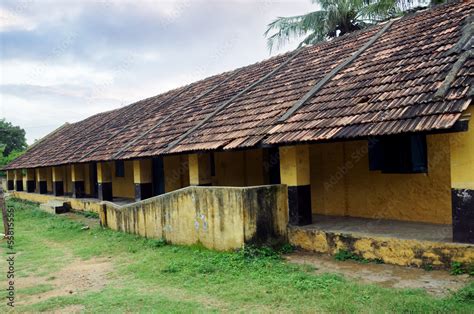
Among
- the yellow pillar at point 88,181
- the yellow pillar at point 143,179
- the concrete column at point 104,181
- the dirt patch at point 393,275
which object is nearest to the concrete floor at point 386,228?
the dirt patch at point 393,275

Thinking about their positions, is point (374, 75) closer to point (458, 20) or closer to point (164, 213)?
point (458, 20)

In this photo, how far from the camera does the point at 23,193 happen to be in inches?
989

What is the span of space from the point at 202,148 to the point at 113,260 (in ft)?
9.57

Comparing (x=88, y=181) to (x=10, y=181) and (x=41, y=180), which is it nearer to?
(x=41, y=180)

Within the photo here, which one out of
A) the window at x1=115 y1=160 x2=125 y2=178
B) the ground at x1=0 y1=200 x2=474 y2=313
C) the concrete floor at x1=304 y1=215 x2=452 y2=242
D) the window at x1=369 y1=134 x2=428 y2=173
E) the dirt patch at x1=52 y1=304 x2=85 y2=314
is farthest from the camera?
the window at x1=115 y1=160 x2=125 y2=178

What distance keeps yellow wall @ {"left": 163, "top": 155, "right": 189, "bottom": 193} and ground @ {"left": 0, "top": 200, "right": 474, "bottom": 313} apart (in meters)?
4.93

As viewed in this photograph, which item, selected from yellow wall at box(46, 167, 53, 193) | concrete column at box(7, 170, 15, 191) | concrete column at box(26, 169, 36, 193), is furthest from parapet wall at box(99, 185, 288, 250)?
concrete column at box(7, 170, 15, 191)

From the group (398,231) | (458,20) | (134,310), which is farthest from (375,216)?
(134,310)

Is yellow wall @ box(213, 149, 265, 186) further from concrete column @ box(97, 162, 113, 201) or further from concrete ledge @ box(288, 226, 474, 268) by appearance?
concrete column @ box(97, 162, 113, 201)

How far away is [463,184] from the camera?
570cm

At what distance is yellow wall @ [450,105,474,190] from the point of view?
18.5ft

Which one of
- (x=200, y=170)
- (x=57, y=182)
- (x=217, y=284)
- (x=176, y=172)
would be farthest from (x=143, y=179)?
(x=57, y=182)

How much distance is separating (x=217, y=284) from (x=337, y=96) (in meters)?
4.18

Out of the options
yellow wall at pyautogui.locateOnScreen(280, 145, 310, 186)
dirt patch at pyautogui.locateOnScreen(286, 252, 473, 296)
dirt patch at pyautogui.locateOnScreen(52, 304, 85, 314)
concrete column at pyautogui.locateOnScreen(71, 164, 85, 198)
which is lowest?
dirt patch at pyautogui.locateOnScreen(52, 304, 85, 314)
